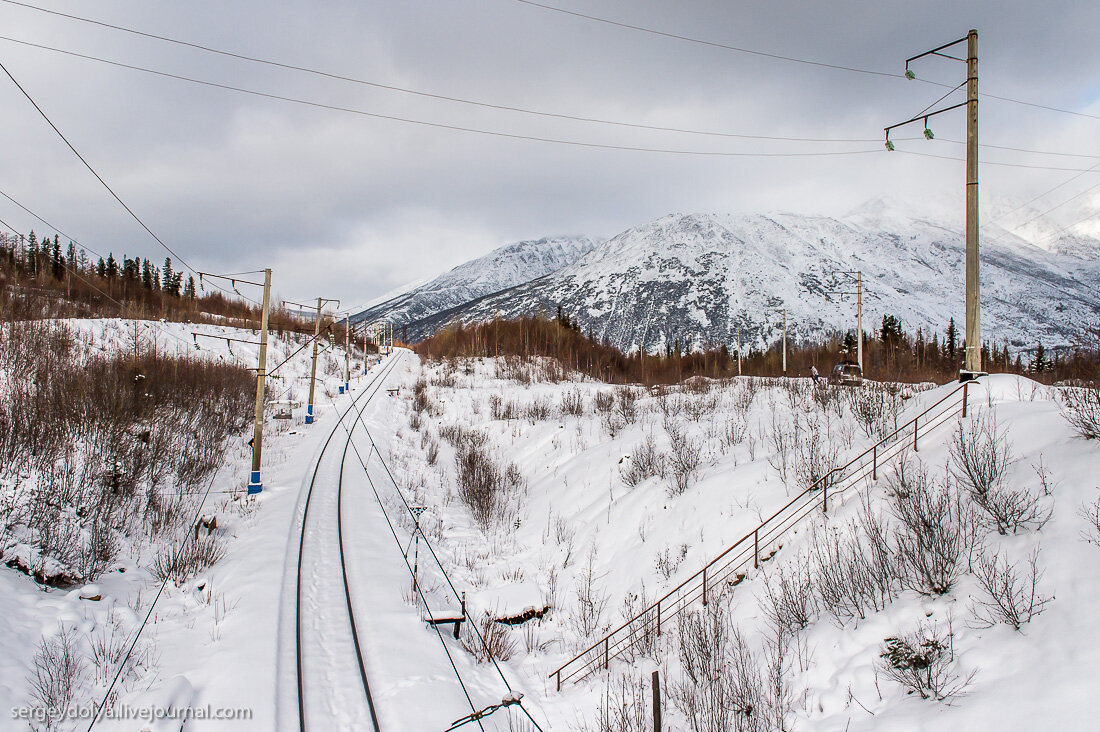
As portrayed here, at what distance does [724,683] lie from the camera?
6.73 meters

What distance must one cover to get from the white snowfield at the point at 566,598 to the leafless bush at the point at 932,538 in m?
0.23

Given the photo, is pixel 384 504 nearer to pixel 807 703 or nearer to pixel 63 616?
pixel 63 616

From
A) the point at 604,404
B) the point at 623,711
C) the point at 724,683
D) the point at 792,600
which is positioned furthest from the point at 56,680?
the point at 604,404

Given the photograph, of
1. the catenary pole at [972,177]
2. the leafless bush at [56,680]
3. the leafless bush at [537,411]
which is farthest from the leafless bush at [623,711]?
the leafless bush at [537,411]

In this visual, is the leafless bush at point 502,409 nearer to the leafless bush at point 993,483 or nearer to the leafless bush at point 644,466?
the leafless bush at point 644,466

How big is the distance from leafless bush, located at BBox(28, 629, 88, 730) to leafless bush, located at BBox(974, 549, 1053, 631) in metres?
10.7

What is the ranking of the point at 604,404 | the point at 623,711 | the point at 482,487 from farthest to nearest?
the point at 604,404
the point at 482,487
the point at 623,711

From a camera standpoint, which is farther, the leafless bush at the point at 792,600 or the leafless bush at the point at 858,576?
the leafless bush at the point at 792,600

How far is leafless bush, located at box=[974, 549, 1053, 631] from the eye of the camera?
5.02 meters

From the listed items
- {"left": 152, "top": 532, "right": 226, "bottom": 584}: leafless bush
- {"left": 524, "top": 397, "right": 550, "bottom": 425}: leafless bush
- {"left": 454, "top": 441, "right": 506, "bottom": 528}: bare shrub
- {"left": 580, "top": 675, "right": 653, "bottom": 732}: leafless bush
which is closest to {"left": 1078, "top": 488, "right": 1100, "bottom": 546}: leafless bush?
{"left": 580, "top": 675, "right": 653, "bottom": 732}: leafless bush

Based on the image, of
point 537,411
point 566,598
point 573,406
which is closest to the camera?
point 566,598

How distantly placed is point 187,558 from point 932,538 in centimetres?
1359

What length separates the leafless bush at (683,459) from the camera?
13154mm

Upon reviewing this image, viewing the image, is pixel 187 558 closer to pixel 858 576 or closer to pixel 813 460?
pixel 858 576
